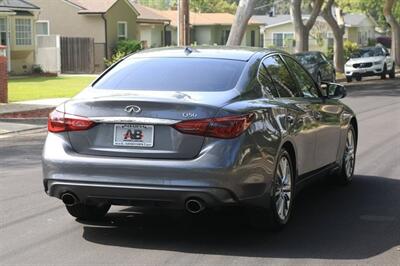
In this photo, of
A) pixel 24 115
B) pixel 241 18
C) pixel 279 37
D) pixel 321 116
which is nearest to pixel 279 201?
pixel 321 116

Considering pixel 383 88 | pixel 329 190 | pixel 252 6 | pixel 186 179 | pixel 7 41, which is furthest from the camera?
pixel 7 41

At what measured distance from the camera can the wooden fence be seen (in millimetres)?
37812

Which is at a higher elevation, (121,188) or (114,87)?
(114,87)

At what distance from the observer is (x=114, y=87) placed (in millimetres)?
6348

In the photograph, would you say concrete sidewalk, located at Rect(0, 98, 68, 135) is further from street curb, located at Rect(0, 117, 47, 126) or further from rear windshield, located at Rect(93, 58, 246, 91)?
rear windshield, located at Rect(93, 58, 246, 91)

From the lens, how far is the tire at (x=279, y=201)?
6121 millimetres

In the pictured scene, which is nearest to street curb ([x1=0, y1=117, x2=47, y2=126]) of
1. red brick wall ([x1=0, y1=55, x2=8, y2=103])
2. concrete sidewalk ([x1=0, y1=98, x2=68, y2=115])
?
concrete sidewalk ([x1=0, y1=98, x2=68, y2=115])

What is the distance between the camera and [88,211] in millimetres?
6672

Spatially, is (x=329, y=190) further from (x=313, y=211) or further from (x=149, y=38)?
(x=149, y=38)

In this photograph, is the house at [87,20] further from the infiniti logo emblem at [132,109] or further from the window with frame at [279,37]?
the infiniti logo emblem at [132,109]

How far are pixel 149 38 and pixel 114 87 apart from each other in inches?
1778

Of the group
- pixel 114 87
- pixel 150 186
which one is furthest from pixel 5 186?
pixel 150 186

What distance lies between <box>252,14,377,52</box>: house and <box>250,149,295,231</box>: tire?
48928mm

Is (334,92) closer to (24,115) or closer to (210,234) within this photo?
(210,234)
